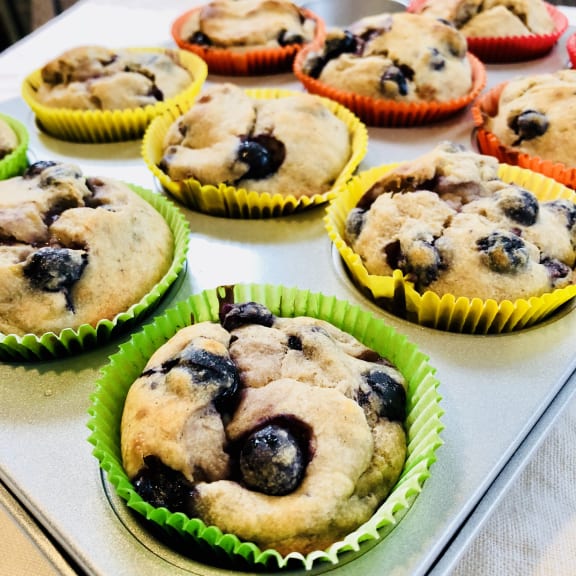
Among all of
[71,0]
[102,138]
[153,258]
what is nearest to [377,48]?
[102,138]

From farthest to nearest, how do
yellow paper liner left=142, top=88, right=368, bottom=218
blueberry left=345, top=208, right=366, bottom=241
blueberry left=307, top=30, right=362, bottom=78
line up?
1. blueberry left=307, top=30, right=362, bottom=78
2. yellow paper liner left=142, top=88, right=368, bottom=218
3. blueberry left=345, top=208, right=366, bottom=241

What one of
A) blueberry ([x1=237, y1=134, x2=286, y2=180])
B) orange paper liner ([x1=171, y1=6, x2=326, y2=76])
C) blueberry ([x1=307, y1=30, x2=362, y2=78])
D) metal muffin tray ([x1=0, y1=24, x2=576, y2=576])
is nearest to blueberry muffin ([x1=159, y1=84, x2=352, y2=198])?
blueberry ([x1=237, y1=134, x2=286, y2=180])

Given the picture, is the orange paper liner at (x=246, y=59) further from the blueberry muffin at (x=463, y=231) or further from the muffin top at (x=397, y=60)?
the blueberry muffin at (x=463, y=231)

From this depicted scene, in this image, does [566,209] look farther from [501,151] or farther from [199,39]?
[199,39]

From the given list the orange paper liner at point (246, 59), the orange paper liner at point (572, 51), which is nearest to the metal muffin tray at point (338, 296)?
the orange paper liner at point (246, 59)

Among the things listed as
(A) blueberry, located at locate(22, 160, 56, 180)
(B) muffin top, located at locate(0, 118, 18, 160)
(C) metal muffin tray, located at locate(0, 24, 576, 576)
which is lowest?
(C) metal muffin tray, located at locate(0, 24, 576, 576)

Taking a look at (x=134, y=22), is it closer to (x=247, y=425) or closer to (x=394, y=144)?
(x=394, y=144)

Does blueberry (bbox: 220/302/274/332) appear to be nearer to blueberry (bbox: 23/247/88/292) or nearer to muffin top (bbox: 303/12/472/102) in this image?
blueberry (bbox: 23/247/88/292)

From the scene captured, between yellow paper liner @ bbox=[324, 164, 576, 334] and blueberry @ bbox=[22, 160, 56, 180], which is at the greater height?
blueberry @ bbox=[22, 160, 56, 180]
